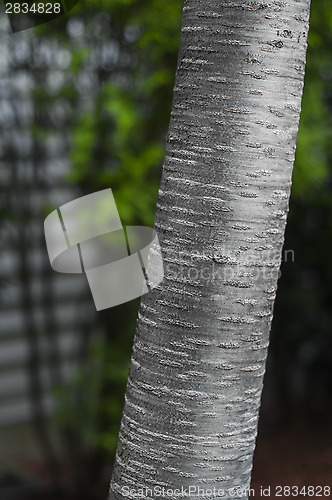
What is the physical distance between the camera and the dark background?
3.20 m

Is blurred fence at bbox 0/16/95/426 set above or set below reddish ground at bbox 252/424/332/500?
above

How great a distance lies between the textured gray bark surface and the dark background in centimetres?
178

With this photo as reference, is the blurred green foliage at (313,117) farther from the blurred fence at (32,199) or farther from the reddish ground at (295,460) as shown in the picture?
the reddish ground at (295,460)

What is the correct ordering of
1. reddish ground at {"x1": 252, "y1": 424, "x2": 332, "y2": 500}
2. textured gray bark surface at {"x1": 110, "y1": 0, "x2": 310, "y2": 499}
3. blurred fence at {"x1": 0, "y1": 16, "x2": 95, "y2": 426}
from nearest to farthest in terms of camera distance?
textured gray bark surface at {"x1": 110, "y1": 0, "x2": 310, "y2": 499} → blurred fence at {"x1": 0, "y1": 16, "x2": 95, "y2": 426} → reddish ground at {"x1": 252, "y1": 424, "x2": 332, "y2": 500}

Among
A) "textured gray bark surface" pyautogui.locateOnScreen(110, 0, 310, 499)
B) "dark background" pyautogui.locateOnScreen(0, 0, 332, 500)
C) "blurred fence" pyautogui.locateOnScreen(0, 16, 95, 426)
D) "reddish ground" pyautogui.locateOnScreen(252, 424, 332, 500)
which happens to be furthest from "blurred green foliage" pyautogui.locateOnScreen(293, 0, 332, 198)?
"textured gray bark surface" pyautogui.locateOnScreen(110, 0, 310, 499)

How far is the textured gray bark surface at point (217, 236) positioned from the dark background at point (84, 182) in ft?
5.84

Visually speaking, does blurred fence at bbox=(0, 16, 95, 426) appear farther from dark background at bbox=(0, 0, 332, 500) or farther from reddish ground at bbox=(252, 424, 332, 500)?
reddish ground at bbox=(252, 424, 332, 500)

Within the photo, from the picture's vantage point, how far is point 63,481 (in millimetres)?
3785

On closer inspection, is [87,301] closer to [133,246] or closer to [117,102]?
[133,246]

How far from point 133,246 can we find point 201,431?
189 centimetres

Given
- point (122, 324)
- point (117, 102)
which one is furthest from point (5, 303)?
point (117, 102)

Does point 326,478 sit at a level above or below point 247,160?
below

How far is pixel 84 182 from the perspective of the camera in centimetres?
352

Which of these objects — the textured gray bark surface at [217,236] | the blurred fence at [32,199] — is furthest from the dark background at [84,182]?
the textured gray bark surface at [217,236]
